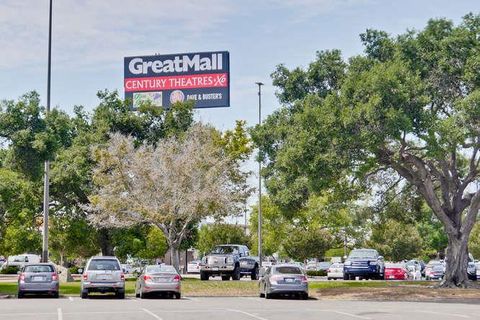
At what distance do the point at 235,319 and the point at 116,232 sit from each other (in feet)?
105

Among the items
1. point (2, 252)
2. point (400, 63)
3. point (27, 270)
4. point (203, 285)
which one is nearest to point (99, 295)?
point (27, 270)

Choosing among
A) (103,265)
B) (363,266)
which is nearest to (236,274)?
(363,266)

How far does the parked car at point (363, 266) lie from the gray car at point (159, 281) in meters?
22.5

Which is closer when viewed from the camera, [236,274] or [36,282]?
[36,282]

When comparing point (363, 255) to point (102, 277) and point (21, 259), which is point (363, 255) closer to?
point (102, 277)

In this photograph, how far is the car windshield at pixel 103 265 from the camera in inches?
1276

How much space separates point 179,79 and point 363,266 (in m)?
20.6

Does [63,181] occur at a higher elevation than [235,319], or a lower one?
higher

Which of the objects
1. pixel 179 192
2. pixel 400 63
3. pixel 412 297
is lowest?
pixel 412 297

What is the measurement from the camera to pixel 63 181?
5084 centimetres

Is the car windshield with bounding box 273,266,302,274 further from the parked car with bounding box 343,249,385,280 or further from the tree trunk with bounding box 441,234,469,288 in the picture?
the parked car with bounding box 343,249,385,280

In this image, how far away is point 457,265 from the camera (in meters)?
39.6

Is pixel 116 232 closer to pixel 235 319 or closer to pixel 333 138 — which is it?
pixel 333 138

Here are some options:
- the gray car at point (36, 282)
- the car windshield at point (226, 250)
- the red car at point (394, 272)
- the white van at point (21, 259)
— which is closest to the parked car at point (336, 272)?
the red car at point (394, 272)
